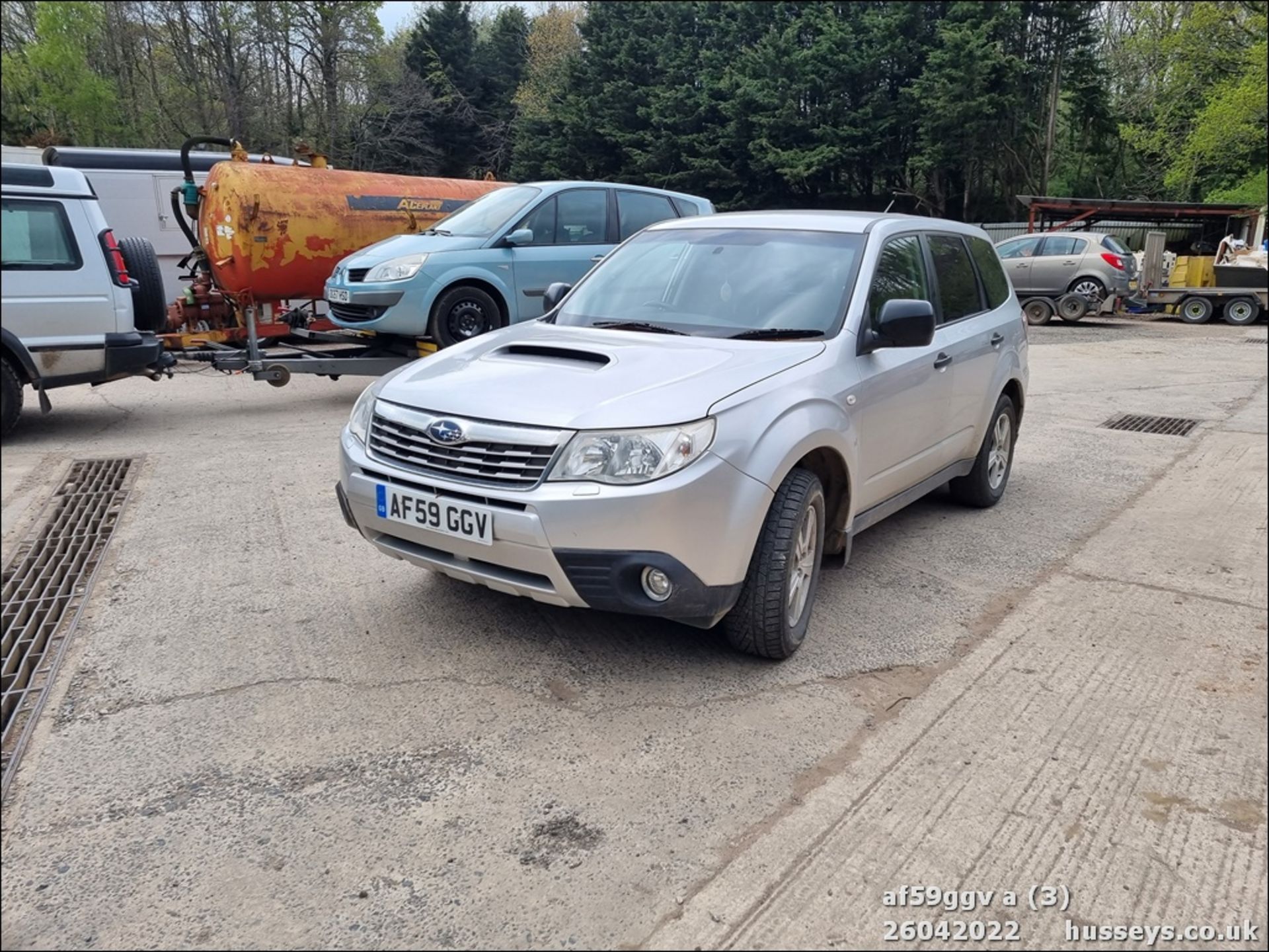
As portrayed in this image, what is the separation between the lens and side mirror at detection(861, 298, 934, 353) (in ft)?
12.6

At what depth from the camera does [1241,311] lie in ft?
60.0

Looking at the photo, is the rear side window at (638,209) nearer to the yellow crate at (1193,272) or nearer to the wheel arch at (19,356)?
the wheel arch at (19,356)

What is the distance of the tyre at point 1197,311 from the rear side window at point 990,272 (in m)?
15.7

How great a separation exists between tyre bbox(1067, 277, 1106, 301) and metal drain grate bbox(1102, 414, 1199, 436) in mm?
10768

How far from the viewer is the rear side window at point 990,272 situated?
5523mm

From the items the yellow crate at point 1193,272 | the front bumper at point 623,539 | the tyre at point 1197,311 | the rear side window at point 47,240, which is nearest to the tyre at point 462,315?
the rear side window at point 47,240

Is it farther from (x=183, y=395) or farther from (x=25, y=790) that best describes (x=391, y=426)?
(x=183, y=395)

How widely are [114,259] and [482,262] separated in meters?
2.95

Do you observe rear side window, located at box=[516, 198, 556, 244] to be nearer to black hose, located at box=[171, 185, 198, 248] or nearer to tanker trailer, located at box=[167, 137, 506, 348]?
tanker trailer, located at box=[167, 137, 506, 348]

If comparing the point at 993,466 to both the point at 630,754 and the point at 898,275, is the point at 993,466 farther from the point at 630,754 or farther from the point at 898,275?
the point at 630,754

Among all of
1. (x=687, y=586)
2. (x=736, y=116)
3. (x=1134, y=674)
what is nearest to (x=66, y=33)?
(x=687, y=586)

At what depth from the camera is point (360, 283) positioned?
8312 mm

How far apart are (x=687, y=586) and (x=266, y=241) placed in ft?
24.8

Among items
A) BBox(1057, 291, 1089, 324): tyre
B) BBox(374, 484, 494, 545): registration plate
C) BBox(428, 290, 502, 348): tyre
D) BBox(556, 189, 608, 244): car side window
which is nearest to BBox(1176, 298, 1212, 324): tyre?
BBox(1057, 291, 1089, 324): tyre
